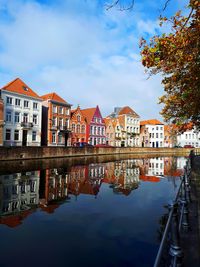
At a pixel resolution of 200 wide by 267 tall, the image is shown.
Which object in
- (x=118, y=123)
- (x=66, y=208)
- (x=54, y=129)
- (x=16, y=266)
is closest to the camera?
(x=16, y=266)

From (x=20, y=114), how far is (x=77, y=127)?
1641cm

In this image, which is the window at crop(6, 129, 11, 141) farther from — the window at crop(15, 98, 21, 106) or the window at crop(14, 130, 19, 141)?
the window at crop(15, 98, 21, 106)

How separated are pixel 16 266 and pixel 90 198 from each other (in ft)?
23.8

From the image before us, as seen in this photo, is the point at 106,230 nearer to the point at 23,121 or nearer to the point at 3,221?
the point at 3,221

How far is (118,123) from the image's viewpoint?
7025 cm

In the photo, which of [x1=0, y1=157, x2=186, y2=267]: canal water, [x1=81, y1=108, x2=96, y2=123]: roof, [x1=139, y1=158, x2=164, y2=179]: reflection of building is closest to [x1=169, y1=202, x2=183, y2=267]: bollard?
[x1=0, y1=157, x2=186, y2=267]: canal water

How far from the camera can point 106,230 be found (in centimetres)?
768

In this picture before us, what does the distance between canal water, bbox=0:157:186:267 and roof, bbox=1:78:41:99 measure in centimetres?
2950

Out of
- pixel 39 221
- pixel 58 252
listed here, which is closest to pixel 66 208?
pixel 39 221

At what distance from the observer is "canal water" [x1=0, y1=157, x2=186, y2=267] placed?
5809 mm

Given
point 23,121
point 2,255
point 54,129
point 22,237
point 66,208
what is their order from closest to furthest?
point 2,255, point 22,237, point 66,208, point 23,121, point 54,129

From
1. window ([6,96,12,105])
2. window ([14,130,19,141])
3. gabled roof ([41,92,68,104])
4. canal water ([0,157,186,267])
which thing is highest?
gabled roof ([41,92,68,104])

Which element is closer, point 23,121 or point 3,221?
point 3,221

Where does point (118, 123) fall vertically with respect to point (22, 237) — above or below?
above
